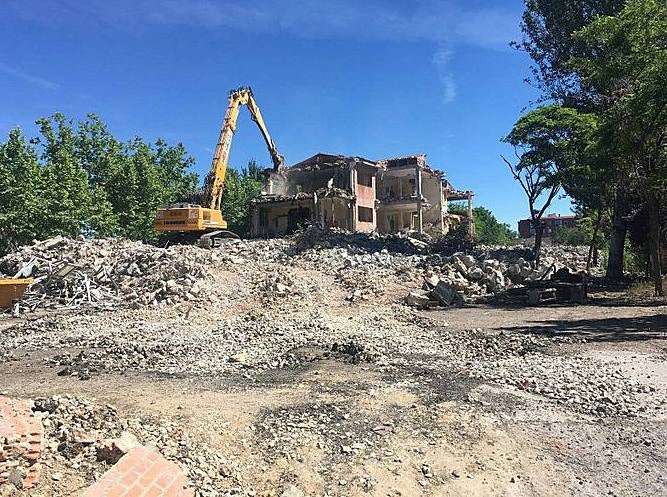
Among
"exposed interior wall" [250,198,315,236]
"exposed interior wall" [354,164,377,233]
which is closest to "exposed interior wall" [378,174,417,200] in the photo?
"exposed interior wall" [354,164,377,233]

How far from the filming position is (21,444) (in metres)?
3.67

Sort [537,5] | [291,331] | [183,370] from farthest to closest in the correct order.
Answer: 1. [537,5]
2. [291,331]
3. [183,370]

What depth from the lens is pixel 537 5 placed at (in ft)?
83.0

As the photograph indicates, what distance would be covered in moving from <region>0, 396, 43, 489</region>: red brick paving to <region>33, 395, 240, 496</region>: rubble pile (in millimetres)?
127

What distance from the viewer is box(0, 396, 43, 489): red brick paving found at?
3523 mm

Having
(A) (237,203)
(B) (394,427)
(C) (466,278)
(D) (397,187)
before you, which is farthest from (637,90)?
(A) (237,203)

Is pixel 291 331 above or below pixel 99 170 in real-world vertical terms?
below

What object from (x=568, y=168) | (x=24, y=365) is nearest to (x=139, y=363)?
(x=24, y=365)

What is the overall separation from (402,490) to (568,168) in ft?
69.0

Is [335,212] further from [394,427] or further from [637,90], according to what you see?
A: [394,427]

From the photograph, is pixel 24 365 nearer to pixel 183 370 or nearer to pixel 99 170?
pixel 183 370

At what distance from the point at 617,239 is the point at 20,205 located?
28.0 metres

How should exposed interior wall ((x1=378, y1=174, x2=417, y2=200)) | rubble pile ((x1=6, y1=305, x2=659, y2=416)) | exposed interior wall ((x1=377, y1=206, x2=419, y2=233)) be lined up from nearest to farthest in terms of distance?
1. rubble pile ((x1=6, y1=305, x2=659, y2=416))
2. exposed interior wall ((x1=377, y1=206, x2=419, y2=233))
3. exposed interior wall ((x1=378, y1=174, x2=417, y2=200))

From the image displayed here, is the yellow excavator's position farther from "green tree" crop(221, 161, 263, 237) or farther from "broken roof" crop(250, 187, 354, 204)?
"green tree" crop(221, 161, 263, 237)
